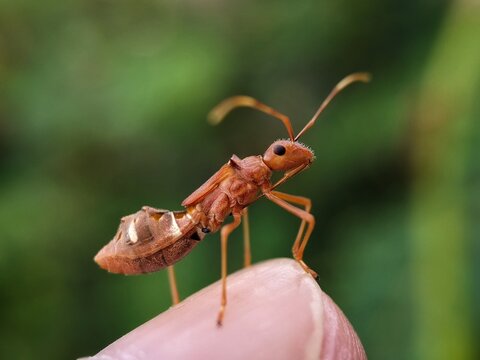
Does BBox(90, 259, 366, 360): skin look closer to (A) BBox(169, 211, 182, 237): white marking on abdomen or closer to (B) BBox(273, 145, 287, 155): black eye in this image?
(A) BBox(169, 211, 182, 237): white marking on abdomen

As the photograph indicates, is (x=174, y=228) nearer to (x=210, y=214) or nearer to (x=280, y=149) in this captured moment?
(x=210, y=214)

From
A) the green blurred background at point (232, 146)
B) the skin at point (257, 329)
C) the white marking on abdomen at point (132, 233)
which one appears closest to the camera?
the skin at point (257, 329)

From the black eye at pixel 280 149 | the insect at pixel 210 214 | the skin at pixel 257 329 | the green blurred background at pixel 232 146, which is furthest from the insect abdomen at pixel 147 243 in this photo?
the green blurred background at pixel 232 146

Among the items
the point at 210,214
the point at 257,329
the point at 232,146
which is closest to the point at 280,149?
the point at 210,214

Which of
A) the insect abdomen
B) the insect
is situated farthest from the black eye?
the insect abdomen

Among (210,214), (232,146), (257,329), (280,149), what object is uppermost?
(280,149)

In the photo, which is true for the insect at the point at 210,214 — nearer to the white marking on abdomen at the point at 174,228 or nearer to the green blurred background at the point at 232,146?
the white marking on abdomen at the point at 174,228
